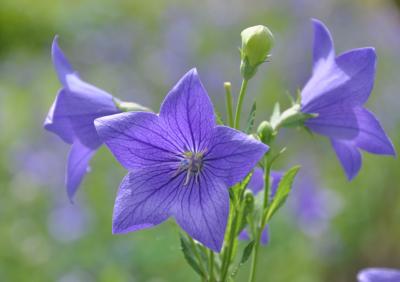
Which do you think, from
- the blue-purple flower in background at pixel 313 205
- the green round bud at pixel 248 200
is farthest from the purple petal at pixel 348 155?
the blue-purple flower in background at pixel 313 205

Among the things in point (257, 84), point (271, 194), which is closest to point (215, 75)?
point (257, 84)

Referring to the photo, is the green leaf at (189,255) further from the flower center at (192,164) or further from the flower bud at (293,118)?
the flower bud at (293,118)

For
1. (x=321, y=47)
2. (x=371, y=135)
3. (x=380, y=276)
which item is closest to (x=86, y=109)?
(x=321, y=47)

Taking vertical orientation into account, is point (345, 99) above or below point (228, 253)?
above

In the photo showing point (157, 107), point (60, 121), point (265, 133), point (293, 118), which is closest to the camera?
point (265, 133)

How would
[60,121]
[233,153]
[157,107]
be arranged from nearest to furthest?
[233,153] < [60,121] < [157,107]

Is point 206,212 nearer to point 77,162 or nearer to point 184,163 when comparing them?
point 184,163

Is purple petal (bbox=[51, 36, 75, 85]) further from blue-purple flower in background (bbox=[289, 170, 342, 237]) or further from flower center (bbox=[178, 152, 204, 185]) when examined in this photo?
blue-purple flower in background (bbox=[289, 170, 342, 237])
